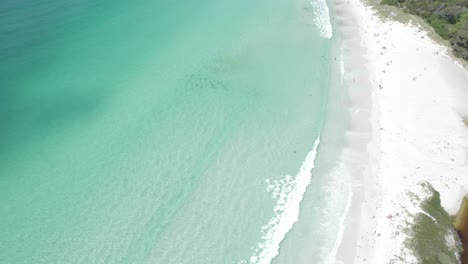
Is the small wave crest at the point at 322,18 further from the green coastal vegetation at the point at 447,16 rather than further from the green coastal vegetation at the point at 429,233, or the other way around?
the green coastal vegetation at the point at 429,233

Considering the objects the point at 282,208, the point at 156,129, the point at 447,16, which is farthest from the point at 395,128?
the point at 447,16

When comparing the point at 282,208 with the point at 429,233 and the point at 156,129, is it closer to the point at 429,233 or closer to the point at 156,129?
the point at 429,233

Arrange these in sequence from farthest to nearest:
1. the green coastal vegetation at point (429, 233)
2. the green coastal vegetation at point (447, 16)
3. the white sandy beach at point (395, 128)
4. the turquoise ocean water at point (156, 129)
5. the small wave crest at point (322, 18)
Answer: the small wave crest at point (322, 18) → the green coastal vegetation at point (447, 16) → the turquoise ocean water at point (156, 129) → the white sandy beach at point (395, 128) → the green coastal vegetation at point (429, 233)

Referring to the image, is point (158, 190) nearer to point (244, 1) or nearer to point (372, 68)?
point (372, 68)

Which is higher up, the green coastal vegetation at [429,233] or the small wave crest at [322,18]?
the small wave crest at [322,18]

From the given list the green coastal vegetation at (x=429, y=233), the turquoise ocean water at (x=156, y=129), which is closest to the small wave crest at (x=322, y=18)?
the turquoise ocean water at (x=156, y=129)

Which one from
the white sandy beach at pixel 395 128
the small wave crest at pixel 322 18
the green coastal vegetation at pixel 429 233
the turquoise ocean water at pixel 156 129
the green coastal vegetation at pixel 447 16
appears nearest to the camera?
the green coastal vegetation at pixel 429 233

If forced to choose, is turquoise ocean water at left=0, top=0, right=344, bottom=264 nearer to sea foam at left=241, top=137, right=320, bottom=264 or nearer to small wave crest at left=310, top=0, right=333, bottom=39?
sea foam at left=241, top=137, right=320, bottom=264

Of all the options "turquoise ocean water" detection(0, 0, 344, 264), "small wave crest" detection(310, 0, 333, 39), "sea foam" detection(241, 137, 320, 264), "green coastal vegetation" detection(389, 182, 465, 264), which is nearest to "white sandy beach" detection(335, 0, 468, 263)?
"green coastal vegetation" detection(389, 182, 465, 264)
